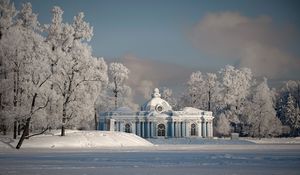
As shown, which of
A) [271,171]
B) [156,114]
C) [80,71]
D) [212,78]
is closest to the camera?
[271,171]

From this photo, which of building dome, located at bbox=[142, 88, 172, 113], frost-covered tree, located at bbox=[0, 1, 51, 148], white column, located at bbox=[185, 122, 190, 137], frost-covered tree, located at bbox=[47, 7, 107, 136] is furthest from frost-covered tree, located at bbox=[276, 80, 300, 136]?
frost-covered tree, located at bbox=[0, 1, 51, 148]

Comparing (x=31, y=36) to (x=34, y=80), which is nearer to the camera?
(x=34, y=80)

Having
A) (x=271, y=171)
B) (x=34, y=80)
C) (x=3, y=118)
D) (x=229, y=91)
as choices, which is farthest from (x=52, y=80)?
(x=229, y=91)

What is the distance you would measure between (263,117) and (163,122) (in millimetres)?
17742

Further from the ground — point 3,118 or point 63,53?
point 63,53

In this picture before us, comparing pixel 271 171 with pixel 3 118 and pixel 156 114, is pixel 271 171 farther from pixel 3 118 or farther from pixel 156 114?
pixel 156 114

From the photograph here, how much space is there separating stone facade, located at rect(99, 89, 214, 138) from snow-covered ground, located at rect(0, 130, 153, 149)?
23.7 meters

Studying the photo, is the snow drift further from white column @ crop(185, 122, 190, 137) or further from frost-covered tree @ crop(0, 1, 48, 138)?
white column @ crop(185, 122, 190, 137)

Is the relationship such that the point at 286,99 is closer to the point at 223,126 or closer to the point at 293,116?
the point at 293,116

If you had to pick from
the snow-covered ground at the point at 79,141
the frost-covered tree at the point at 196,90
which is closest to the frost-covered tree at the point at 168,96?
the frost-covered tree at the point at 196,90

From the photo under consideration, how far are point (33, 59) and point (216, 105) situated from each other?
166 ft

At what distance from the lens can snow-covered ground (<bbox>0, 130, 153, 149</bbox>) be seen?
4241 centimetres

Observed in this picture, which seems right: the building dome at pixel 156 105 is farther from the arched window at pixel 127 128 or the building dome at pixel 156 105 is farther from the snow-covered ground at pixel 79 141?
the snow-covered ground at pixel 79 141

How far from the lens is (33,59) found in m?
41.1
